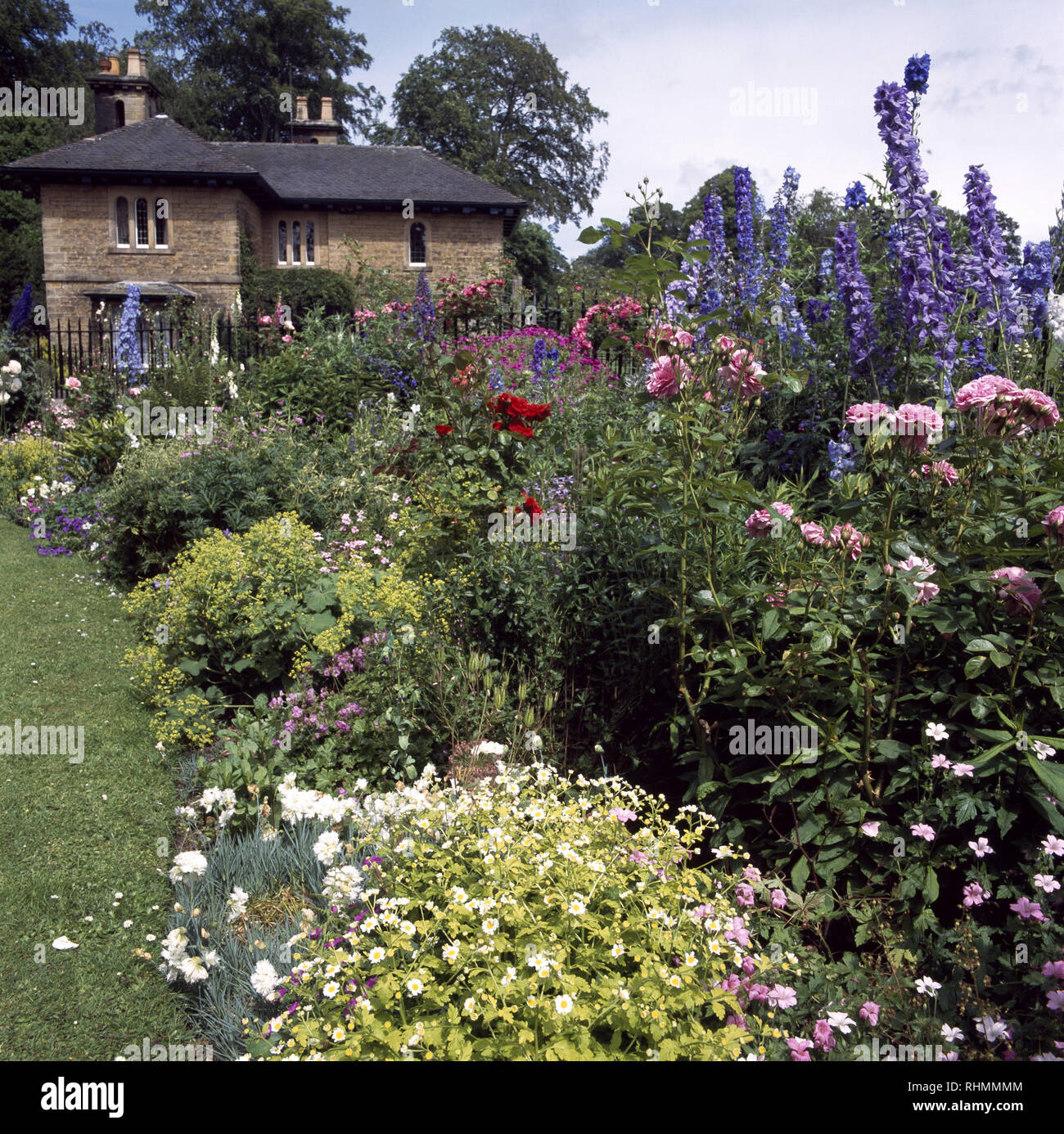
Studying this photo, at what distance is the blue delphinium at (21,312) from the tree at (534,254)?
2921 cm

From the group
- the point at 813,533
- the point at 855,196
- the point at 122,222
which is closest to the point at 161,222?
the point at 122,222

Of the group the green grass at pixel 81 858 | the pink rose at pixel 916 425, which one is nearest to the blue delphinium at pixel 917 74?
the pink rose at pixel 916 425

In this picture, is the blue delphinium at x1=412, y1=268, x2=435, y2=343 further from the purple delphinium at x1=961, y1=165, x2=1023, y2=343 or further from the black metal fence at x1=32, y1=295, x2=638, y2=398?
the purple delphinium at x1=961, y1=165, x2=1023, y2=343

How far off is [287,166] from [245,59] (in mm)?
17200

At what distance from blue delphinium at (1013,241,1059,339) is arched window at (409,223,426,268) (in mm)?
28236

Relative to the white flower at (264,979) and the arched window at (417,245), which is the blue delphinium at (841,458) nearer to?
the white flower at (264,979)

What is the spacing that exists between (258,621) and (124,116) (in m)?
33.6

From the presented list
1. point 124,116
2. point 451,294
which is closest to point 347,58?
point 124,116

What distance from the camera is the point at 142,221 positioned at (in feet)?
89.3

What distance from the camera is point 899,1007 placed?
2395 millimetres

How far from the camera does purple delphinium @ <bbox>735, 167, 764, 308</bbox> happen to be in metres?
5.10

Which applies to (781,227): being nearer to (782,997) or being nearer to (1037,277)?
(1037,277)

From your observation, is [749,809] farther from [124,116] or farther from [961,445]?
[124,116]

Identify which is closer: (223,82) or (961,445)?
(961,445)
